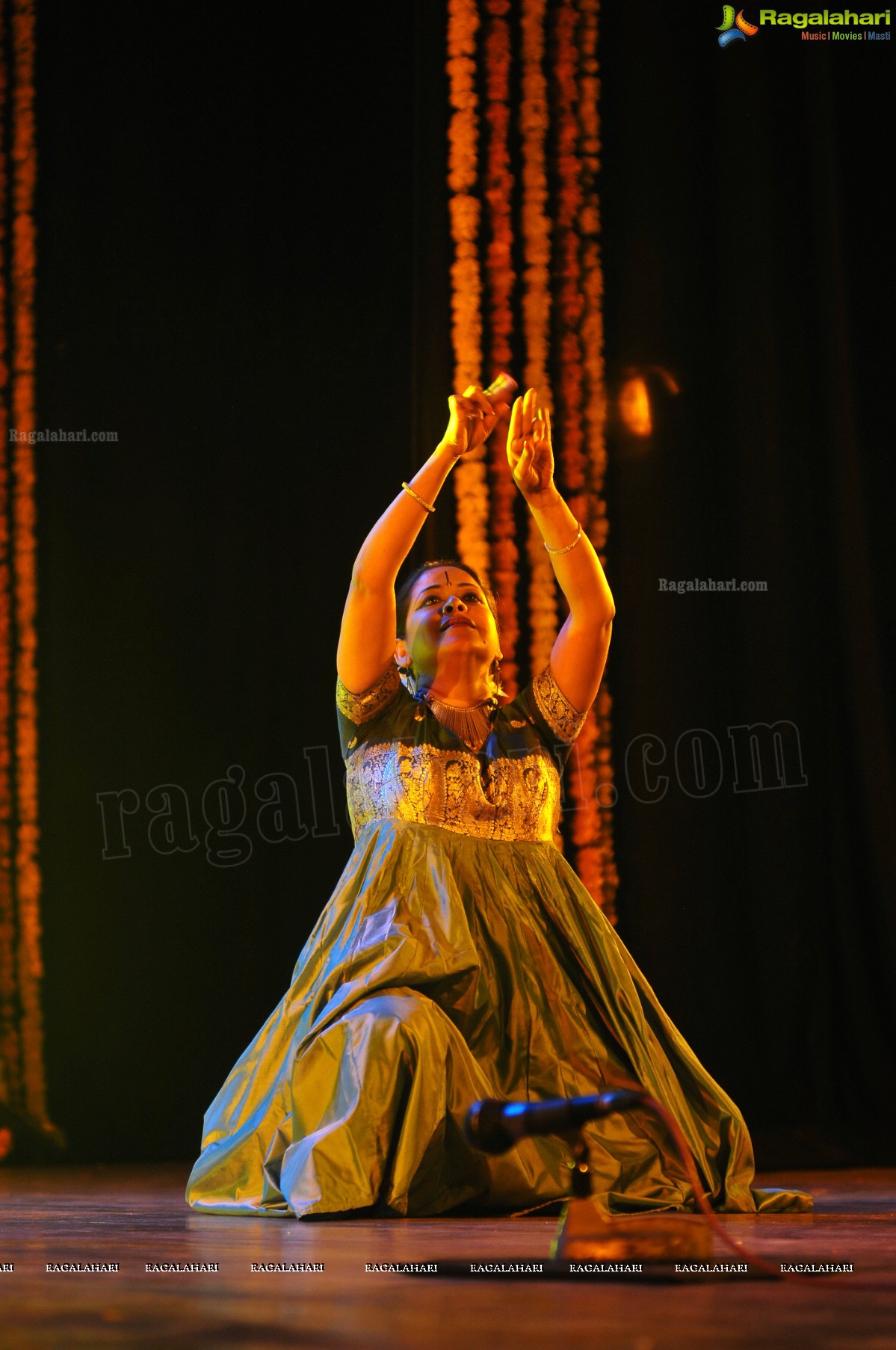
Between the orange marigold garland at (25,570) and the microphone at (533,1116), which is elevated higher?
the orange marigold garland at (25,570)

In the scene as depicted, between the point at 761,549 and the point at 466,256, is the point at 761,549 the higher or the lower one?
the lower one

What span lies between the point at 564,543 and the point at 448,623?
9.9 inches

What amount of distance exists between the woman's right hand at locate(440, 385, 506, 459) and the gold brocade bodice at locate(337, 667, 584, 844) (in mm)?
421

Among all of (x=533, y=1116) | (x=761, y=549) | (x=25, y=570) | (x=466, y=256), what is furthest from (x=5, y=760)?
(x=533, y=1116)

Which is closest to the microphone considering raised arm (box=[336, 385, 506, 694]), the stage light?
raised arm (box=[336, 385, 506, 694])

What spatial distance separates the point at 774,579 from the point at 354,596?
1.62 metres

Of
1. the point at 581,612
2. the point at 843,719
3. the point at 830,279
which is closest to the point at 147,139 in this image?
the point at 830,279

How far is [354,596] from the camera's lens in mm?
2441

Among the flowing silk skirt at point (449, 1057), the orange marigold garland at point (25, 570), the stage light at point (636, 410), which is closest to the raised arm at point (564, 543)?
the flowing silk skirt at point (449, 1057)

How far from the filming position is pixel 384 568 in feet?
7.95

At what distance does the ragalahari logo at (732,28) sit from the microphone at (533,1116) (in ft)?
11.1

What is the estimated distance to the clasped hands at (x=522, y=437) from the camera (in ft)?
8.21

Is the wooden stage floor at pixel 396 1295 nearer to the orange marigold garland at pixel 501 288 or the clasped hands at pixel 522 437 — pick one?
the clasped hands at pixel 522 437

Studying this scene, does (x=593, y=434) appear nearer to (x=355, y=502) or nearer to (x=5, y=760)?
(x=355, y=502)
